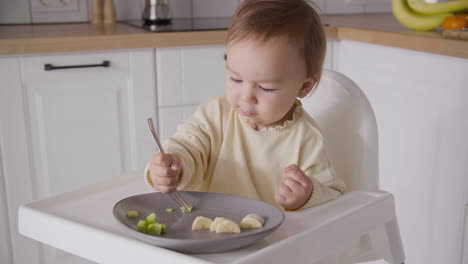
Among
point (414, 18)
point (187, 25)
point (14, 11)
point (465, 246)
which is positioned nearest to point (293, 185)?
point (465, 246)

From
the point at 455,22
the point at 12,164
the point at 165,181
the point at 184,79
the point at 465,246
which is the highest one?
the point at 455,22

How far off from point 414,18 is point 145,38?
800 millimetres

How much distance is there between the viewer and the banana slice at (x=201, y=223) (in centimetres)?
72

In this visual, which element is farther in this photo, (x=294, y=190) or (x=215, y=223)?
(x=294, y=190)

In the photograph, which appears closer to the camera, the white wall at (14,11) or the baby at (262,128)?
the baby at (262,128)

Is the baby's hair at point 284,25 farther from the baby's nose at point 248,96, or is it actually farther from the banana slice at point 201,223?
the banana slice at point 201,223

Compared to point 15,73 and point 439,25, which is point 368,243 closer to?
point 439,25

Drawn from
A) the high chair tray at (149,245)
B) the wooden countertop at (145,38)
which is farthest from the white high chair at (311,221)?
the wooden countertop at (145,38)

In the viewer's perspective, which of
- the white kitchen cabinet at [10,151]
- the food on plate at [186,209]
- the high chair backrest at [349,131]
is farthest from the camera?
the white kitchen cabinet at [10,151]

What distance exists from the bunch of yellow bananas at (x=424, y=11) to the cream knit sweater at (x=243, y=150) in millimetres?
907

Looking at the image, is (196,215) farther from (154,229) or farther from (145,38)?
(145,38)

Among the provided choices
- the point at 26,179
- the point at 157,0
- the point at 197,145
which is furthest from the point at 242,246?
the point at 157,0

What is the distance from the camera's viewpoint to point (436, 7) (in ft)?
5.73

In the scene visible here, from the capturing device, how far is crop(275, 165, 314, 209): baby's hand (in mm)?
827
